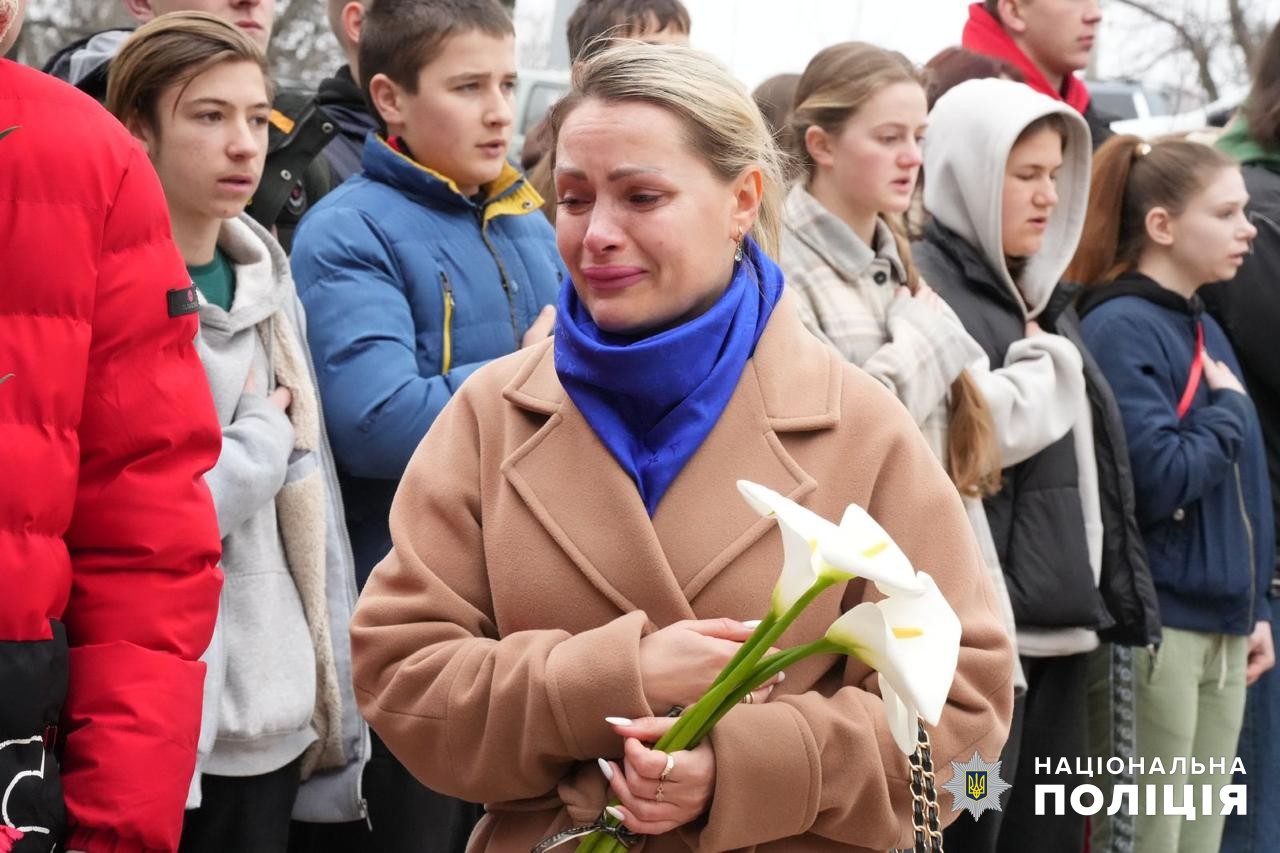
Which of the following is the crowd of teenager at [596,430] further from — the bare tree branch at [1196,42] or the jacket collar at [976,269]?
the bare tree branch at [1196,42]

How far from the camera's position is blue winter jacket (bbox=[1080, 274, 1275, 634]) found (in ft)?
17.3

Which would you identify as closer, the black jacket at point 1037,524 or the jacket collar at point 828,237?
the jacket collar at point 828,237

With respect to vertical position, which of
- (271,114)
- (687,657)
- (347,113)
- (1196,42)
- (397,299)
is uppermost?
(271,114)

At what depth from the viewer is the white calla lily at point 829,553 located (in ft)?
6.72

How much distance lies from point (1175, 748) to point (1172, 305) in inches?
54.1

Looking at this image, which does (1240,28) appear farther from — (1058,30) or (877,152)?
(877,152)

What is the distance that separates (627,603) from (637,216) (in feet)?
1.87

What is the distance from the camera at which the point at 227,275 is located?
12.7 ft

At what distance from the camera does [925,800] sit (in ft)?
8.13

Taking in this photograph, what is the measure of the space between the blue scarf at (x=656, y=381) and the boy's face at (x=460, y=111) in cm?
181

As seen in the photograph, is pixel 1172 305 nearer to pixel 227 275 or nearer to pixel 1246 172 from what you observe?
pixel 1246 172

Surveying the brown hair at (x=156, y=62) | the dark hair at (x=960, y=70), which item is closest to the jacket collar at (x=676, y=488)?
the brown hair at (x=156, y=62)

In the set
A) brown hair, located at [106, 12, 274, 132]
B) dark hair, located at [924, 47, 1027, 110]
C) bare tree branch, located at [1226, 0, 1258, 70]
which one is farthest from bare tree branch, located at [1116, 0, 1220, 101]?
brown hair, located at [106, 12, 274, 132]

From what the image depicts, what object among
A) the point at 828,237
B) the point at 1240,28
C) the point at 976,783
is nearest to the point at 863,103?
the point at 828,237
